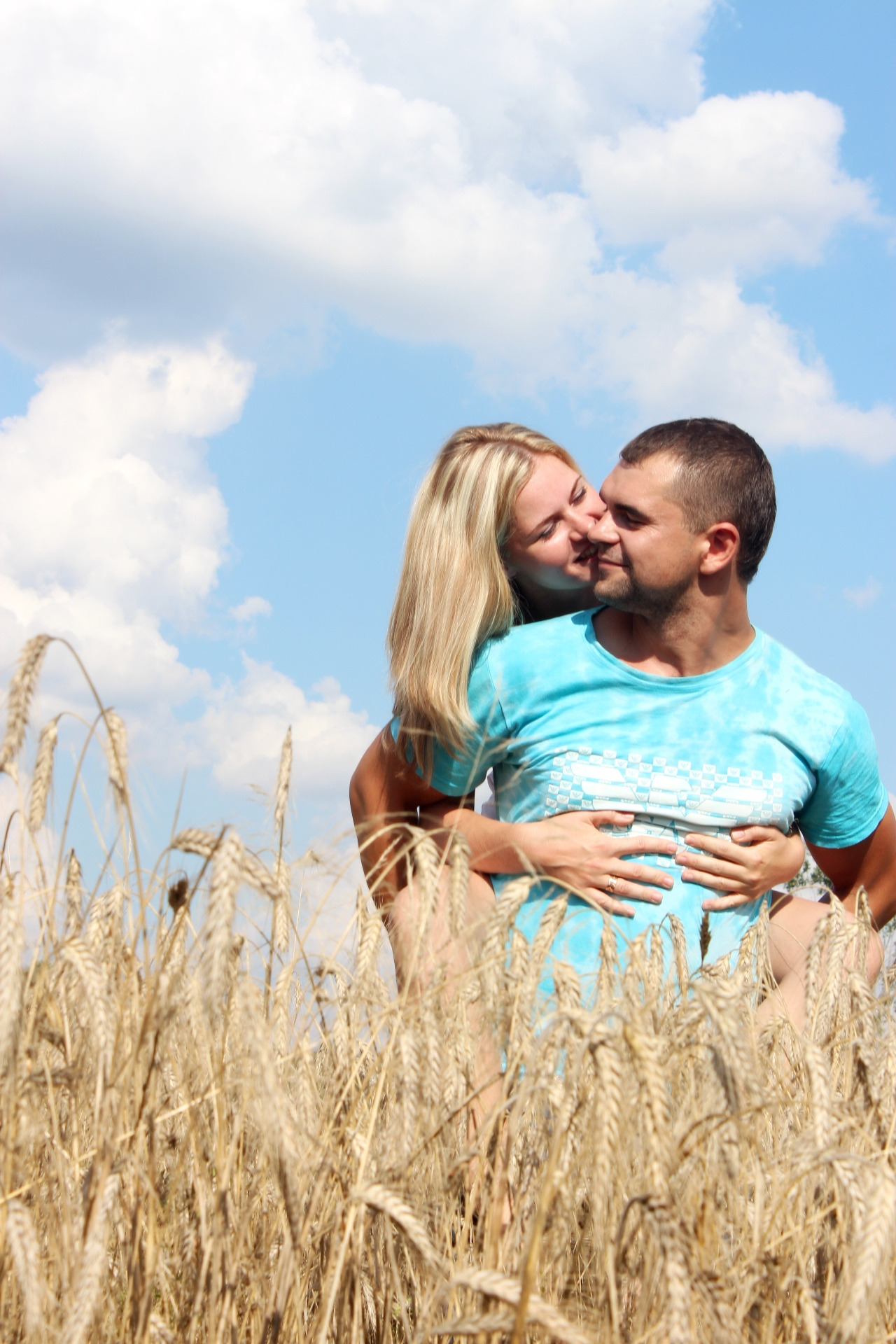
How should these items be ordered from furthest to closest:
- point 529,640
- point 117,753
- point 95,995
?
point 529,640
point 117,753
point 95,995

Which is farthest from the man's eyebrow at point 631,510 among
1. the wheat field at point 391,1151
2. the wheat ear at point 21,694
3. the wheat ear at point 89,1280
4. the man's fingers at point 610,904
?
the wheat ear at point 89,1280

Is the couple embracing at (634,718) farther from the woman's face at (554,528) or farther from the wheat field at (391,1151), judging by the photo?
the wheat field at (391,1151)

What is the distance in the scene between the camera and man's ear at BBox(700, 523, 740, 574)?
3.13 metres

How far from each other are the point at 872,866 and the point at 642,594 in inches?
→ 49.3

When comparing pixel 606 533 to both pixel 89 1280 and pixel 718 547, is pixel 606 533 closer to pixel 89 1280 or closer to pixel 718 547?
pixel 718 547

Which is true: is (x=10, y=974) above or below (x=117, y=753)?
below

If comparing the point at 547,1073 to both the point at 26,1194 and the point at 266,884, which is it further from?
the point at 26,1194

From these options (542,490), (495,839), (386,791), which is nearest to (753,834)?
(495,839)

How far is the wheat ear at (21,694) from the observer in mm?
1546

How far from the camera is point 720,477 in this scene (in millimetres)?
3148

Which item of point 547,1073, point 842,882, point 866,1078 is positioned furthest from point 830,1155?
point 842,882

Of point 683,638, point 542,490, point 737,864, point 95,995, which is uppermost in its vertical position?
point 542,490

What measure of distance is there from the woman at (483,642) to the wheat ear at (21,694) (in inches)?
48.3

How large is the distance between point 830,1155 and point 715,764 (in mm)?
1739
